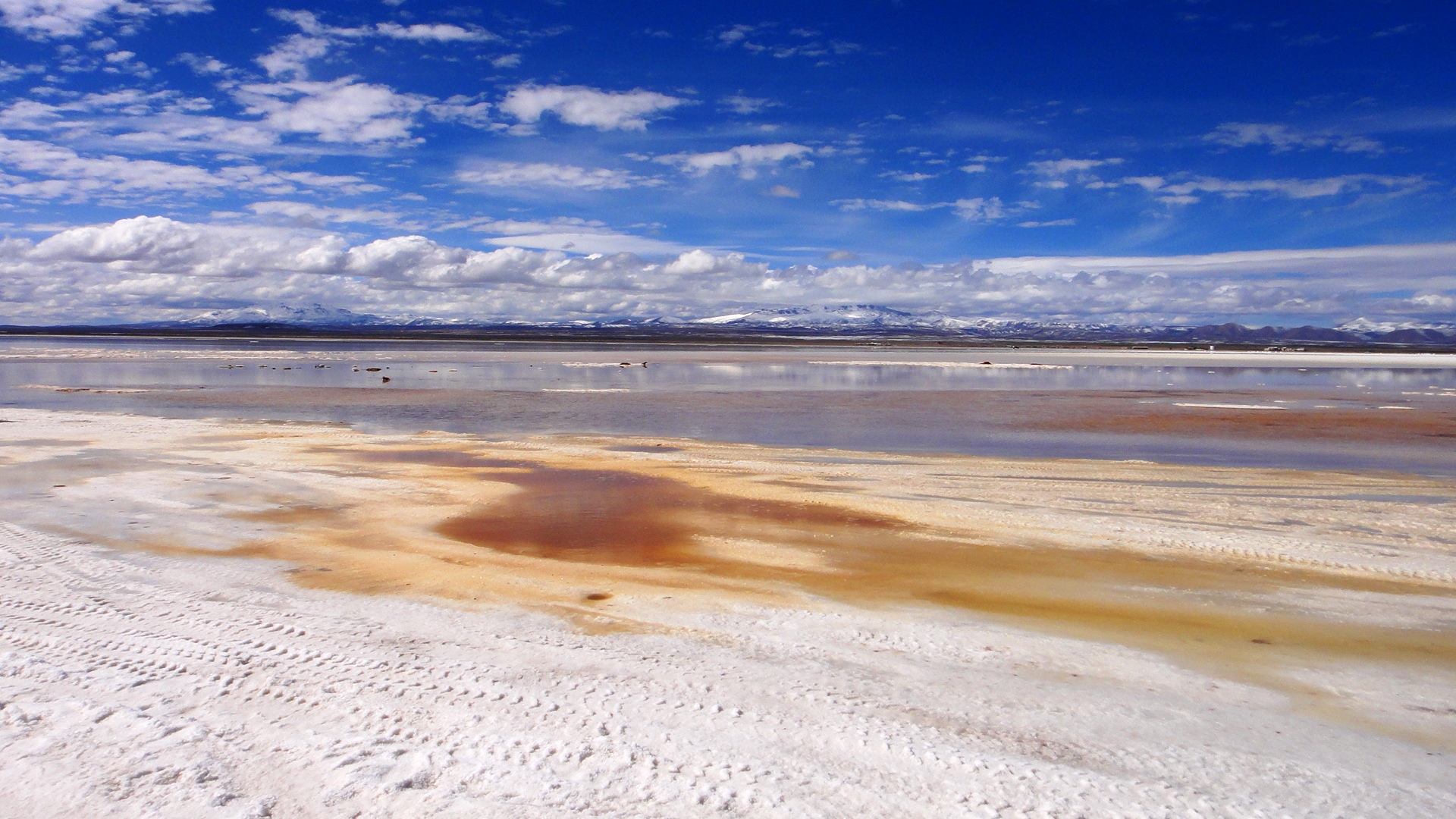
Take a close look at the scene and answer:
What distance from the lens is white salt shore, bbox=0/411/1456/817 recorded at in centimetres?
453

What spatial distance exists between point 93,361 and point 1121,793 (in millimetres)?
69870

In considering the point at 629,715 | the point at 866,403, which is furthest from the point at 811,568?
the point at 866,403

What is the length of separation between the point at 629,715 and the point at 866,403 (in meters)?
24.6

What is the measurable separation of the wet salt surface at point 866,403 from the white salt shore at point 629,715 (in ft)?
38.0

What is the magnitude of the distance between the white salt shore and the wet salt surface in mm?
11575

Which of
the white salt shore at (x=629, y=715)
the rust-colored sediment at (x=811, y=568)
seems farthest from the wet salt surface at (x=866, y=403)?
the white salt shore at (x=629, y=715)

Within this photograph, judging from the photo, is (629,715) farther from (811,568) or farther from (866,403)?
(866,403)

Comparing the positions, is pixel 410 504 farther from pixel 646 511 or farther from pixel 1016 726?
pixel 1016 726

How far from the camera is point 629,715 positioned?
5.39 m

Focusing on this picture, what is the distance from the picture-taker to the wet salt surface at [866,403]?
1914cm

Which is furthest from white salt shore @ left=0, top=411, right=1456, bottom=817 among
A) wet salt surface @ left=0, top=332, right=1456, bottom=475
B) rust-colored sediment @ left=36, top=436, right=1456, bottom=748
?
wet salt surface @ left=0, top=332, right=1456, bottom=475

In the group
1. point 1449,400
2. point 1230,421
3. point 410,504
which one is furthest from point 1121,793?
point 1449,400

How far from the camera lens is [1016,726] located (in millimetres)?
5352

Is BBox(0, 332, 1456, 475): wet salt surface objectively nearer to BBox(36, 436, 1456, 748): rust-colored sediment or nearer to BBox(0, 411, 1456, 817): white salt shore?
BBox(36, 436, 1456, 748): rust-colored sediment
